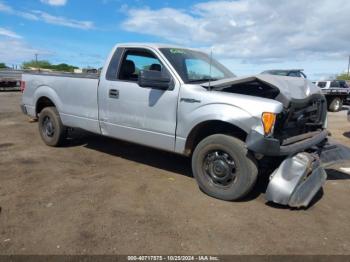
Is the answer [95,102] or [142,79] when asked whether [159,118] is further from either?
[95,102]

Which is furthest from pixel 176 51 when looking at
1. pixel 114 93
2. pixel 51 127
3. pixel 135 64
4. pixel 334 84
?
pixel 334 84

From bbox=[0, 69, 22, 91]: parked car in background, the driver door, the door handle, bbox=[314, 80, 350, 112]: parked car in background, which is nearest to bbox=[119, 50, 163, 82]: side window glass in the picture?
the driver door

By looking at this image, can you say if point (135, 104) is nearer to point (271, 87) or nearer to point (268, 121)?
point (271, 87)

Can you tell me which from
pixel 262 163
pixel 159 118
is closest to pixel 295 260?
pixel 262 163

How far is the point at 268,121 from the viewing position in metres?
4.10

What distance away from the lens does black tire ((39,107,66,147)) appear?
6.92 metres

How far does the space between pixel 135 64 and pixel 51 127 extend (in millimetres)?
2454

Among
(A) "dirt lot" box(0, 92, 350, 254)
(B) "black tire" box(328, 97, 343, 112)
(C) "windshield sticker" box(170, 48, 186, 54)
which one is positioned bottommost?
(A) "dirt lot" box(0, 92, 350, 254)

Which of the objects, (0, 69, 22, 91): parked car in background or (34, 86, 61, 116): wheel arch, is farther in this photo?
(0, 69, 22, 91): parked car in background

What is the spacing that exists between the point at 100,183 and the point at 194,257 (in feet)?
7.52

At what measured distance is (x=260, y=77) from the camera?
4.61m

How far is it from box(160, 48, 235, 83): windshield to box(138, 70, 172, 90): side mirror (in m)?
0.22

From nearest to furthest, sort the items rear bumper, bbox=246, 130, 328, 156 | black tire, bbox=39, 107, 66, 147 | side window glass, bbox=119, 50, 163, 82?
rear bumper, bbox=246, 130, 328, 156 < side window glass, bbox=119, 50, 163, 82 < black tire, bbox=39, 107, 66, 147

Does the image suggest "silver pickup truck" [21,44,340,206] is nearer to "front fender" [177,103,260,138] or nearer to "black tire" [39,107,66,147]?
"front fender" [177,103,260,138]
